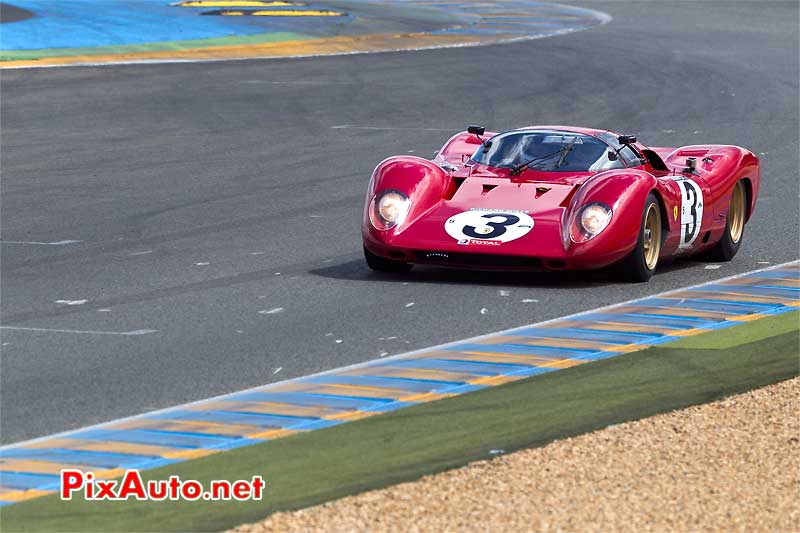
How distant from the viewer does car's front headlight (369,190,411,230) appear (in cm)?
1062

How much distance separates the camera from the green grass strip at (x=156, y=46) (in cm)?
2645

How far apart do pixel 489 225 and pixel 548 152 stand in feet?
3.79

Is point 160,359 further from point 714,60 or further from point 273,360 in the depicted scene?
point 714,60

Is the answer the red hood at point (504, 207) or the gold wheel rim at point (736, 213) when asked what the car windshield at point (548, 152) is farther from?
the gold wheel rim at point (736, 213)

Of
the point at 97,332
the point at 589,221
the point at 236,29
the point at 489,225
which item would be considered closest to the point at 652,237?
the point at 589,221

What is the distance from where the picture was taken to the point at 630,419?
23.7 ft

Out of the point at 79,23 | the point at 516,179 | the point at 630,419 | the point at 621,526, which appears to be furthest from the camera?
the point at 79,23

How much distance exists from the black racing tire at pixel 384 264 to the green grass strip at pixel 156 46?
16.5 meters

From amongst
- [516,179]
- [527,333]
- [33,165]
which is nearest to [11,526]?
[527,333]

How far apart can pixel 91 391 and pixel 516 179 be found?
4.27 meters

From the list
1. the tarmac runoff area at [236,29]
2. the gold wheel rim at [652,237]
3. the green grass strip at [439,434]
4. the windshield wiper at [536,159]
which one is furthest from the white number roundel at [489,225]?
the tarmac runoff area at [236,29]

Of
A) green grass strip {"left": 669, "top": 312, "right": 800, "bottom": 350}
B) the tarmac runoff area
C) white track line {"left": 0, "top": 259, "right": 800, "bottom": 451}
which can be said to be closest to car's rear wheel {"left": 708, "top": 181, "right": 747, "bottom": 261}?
white track line {"left": 0, "top": 259, "right": 800, "bottom": 451}

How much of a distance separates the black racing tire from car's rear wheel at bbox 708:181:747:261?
246cm

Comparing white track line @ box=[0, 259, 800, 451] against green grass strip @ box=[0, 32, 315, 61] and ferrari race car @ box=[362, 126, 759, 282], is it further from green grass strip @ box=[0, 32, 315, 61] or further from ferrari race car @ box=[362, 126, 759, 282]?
green grass strip @ box=[0, 32, 315, 61]
